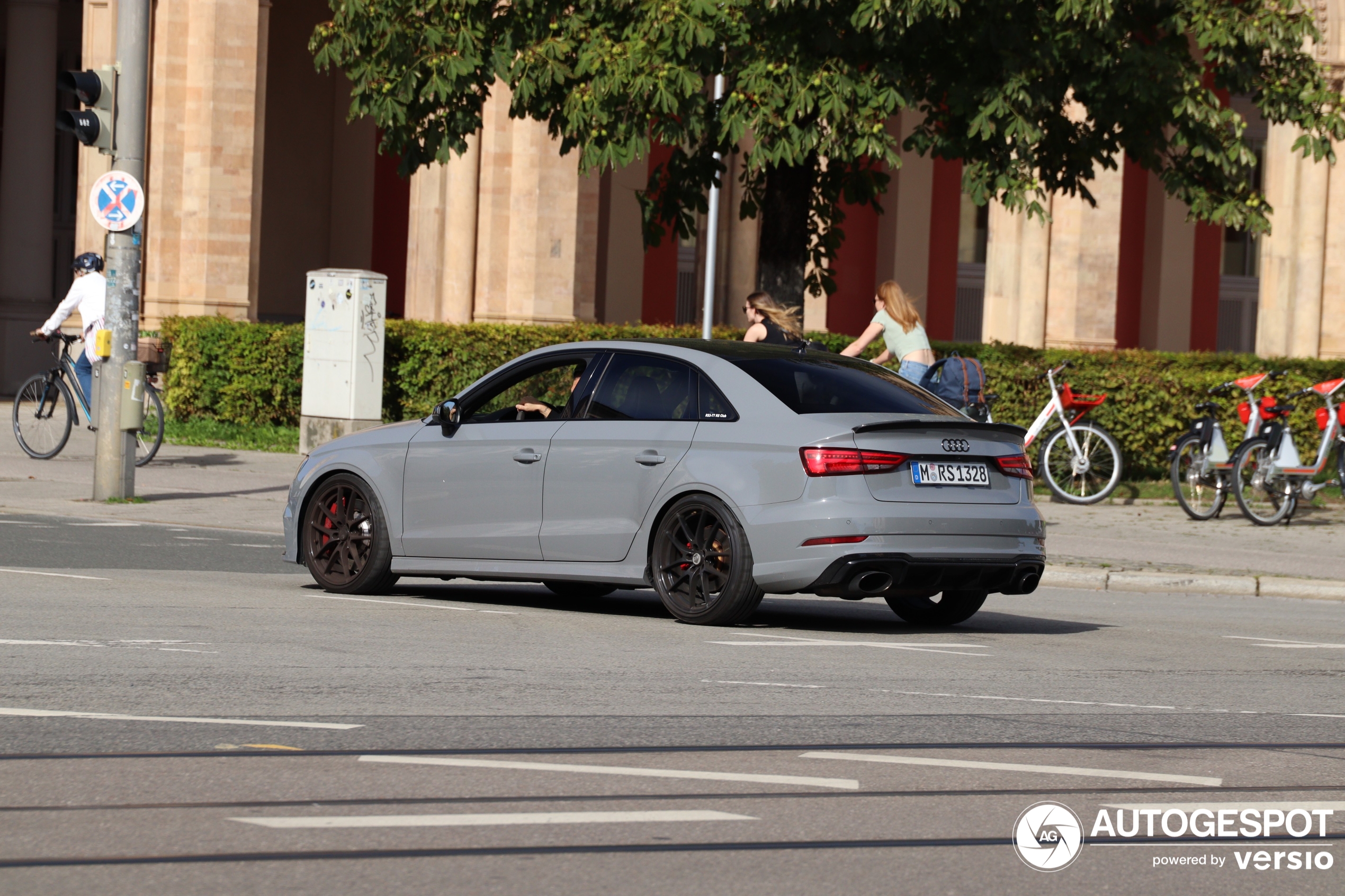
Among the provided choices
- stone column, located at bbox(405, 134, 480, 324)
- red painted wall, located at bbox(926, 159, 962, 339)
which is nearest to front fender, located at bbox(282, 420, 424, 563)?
stone column, located at bbox(405, 134, 480, 324)

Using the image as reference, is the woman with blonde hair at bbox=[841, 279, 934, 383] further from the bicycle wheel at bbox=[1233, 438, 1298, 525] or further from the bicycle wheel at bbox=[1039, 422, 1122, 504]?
the bicycle wheel at bbox=[1233, 438, 1298, 525]

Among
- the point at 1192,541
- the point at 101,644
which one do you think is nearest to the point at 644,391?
the point at 101,644

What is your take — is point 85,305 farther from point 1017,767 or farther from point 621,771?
point 1017,767

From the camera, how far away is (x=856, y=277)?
38094 millimetres

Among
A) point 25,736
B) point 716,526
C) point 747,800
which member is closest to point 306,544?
point 716,526

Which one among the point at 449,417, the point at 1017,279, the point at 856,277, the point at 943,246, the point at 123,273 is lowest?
the point at 449,417

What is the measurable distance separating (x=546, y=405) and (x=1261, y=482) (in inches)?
377

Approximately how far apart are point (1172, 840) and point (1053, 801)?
48 cm

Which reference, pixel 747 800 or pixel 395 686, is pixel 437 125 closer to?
pixel 395 686

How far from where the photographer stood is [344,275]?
20.4 meters

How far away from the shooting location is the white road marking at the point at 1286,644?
9.85 meters

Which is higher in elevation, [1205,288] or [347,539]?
[1205,288]

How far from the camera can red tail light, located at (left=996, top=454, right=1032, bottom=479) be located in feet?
30.7

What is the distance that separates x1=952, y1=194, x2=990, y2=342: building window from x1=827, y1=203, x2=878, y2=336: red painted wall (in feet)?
12.0
